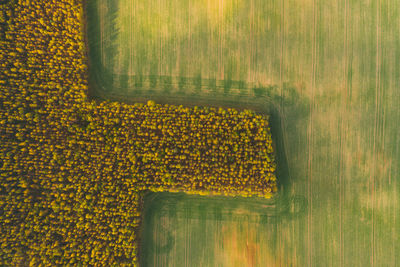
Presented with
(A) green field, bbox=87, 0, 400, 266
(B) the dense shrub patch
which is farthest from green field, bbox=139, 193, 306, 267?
(B) the dense shrub patch

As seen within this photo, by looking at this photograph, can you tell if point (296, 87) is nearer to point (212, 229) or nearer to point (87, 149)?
point (212, 229)

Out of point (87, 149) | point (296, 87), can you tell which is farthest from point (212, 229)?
point (296, 87)

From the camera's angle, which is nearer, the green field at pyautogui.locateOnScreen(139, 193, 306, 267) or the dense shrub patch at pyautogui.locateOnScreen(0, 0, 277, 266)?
the dense shrub patch at pyautogui.locateOnScreen(0, 0, 277, 266)

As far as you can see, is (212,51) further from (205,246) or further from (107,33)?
(205,246)

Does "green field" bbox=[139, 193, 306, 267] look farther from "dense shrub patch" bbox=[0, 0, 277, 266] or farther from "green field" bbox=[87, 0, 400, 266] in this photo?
"dense shrub patch" bbox=[0, 0, 277, 266]

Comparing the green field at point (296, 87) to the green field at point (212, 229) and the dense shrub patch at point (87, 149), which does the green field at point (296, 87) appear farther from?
the dense shrub patch at point (87, 149)

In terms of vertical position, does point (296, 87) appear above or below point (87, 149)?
above

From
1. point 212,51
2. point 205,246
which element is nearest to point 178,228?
point 205,246
